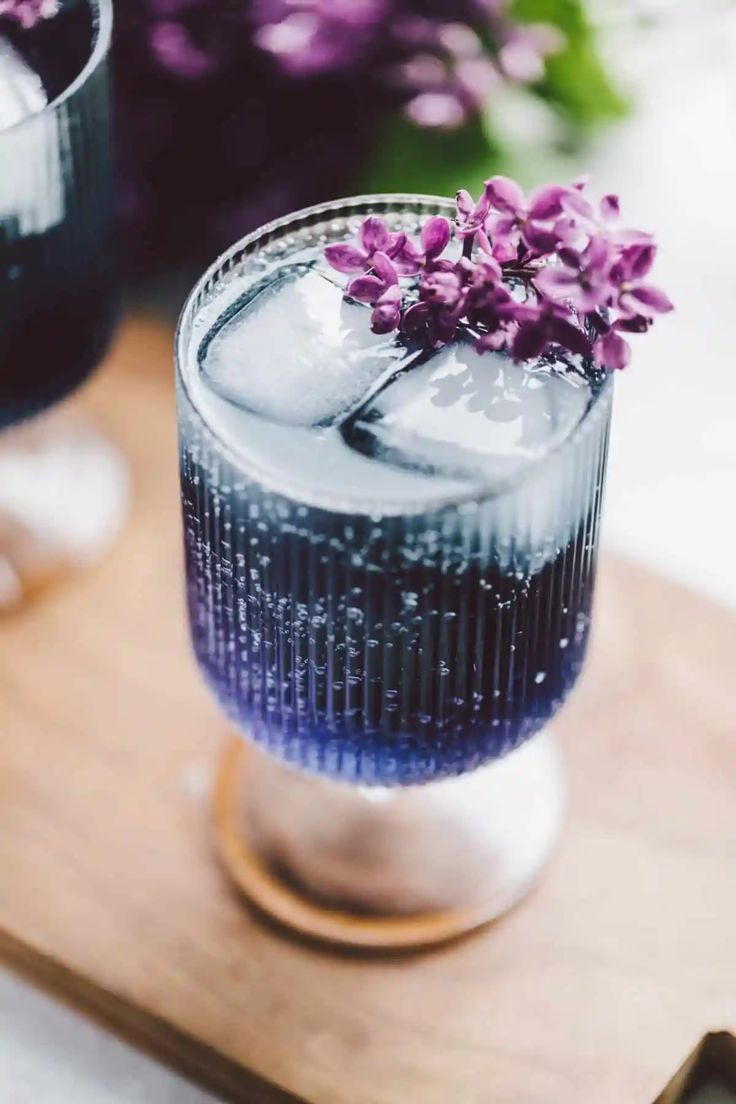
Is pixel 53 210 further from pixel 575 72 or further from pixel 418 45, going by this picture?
pixel 575 72

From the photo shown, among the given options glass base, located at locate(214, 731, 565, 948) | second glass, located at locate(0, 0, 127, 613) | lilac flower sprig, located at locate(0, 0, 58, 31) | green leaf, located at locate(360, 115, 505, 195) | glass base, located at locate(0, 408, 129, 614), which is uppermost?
lilac flower sprig, located at locate(0, 0, 58, 31)

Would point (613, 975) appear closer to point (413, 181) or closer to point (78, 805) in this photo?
point (78, 805)

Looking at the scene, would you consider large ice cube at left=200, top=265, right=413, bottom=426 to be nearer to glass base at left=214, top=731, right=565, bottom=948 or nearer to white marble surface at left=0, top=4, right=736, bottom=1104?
glass base at left=214, top=731, right=565, bottom=948

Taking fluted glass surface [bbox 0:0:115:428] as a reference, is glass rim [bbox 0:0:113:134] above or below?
above

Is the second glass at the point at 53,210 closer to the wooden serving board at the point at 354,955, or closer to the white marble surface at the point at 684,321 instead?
the wooden serving board at the point at 354,955

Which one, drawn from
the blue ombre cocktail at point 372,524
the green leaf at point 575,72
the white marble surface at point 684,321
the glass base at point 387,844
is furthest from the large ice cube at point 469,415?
the green leaf at point 575,72

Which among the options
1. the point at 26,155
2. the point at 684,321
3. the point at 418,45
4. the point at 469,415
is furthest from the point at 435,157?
the point at 469,415

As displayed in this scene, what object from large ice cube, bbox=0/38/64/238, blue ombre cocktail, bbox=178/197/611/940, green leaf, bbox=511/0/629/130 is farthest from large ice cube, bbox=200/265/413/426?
green leaf, bbox=511/0/629/130
